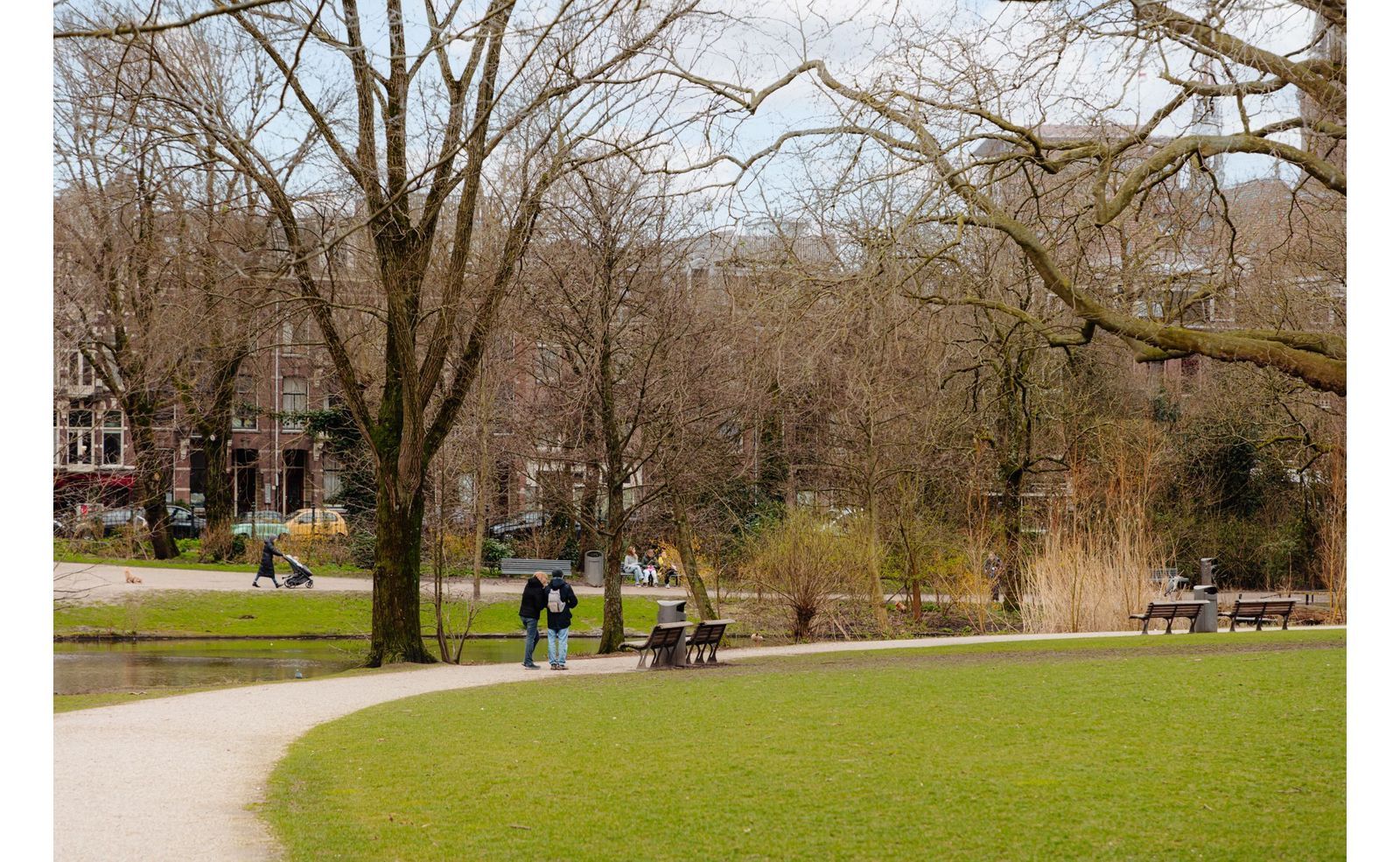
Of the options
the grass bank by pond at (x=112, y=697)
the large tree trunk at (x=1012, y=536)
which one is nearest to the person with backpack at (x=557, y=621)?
the grass bank by pond at (x=112, y=697)

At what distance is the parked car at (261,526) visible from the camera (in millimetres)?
41594

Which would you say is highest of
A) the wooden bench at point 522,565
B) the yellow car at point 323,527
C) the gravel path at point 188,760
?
the yellow car at point 323,527

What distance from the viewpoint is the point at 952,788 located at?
30.4 ft

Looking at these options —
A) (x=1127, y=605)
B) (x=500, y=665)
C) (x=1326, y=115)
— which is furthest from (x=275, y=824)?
(x=1127, y=605)

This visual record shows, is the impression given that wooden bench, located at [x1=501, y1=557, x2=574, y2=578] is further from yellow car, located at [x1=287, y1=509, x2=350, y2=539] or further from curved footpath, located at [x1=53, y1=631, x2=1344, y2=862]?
curved footpath, located at [x1=53, y1=631, x2=1344, y2=862]

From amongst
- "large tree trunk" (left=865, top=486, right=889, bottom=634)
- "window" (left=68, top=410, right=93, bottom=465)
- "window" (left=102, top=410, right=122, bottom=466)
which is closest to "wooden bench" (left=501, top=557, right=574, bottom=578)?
"window" (left=68, top=410, right=93, bottom=465)

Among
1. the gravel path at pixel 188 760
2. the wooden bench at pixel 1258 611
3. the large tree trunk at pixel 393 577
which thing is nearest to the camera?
the gravel path at pixel 188 760

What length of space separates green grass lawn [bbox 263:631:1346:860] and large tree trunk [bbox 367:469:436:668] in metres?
5.66

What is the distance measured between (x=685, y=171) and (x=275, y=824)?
21.9ft

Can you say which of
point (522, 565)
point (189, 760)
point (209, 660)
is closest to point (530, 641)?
point (209, 660)

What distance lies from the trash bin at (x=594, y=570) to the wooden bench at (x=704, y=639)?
700 inches

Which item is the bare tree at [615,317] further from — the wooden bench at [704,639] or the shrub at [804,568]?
the shrub at [804,568]

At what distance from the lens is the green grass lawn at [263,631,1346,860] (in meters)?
7.90

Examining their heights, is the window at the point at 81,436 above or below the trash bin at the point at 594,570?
above
